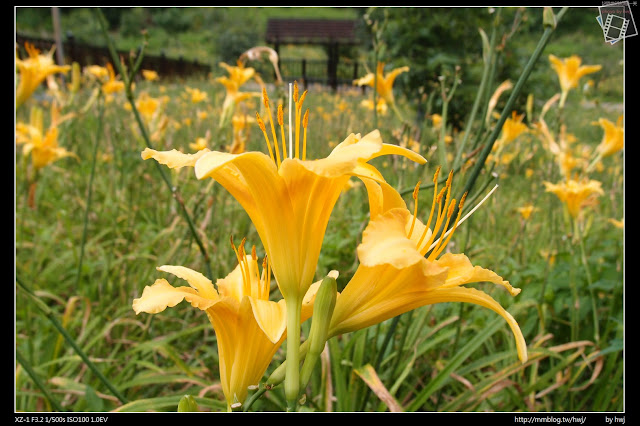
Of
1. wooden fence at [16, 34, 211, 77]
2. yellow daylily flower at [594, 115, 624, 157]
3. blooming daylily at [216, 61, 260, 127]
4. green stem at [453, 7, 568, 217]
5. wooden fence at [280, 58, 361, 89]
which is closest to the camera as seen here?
green stem at [453, 7, 568, 217]

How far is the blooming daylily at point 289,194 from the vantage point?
18.5 inches

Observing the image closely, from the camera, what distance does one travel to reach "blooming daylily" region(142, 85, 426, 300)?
18.5 inches

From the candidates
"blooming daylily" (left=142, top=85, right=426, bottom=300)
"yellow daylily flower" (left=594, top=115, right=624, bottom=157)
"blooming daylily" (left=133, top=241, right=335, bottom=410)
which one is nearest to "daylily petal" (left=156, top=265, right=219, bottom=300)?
"blooming daylily" (left=133, top=241, right=335, bottom=410)

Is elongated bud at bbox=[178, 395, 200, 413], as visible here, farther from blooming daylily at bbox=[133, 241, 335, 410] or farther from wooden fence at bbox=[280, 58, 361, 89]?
wooden fence at bbox=[280, 58, 361, 89]

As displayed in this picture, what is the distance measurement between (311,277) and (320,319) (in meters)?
0.05

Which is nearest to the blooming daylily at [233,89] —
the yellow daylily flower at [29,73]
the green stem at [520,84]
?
the yellow daylily flower at [29,73]

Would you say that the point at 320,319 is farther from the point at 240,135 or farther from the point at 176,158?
the point at 240,135

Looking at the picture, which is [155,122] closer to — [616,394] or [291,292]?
[291,292]

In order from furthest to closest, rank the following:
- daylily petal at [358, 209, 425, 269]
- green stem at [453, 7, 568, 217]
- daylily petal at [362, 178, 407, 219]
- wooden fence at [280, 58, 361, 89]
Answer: wooden fence at [280, 58, 361, 89] → green stem at [453, 7, 568, 217] → daylily petal at [362, 178, 407, 219] → daylily petal at [358, 209, 425, 269]

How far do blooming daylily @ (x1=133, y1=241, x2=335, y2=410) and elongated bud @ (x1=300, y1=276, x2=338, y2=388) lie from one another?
0.15ft

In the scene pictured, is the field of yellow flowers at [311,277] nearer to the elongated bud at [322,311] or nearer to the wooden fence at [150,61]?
the elongated bud at [322,311]

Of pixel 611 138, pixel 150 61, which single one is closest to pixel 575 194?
pixel 611 138
